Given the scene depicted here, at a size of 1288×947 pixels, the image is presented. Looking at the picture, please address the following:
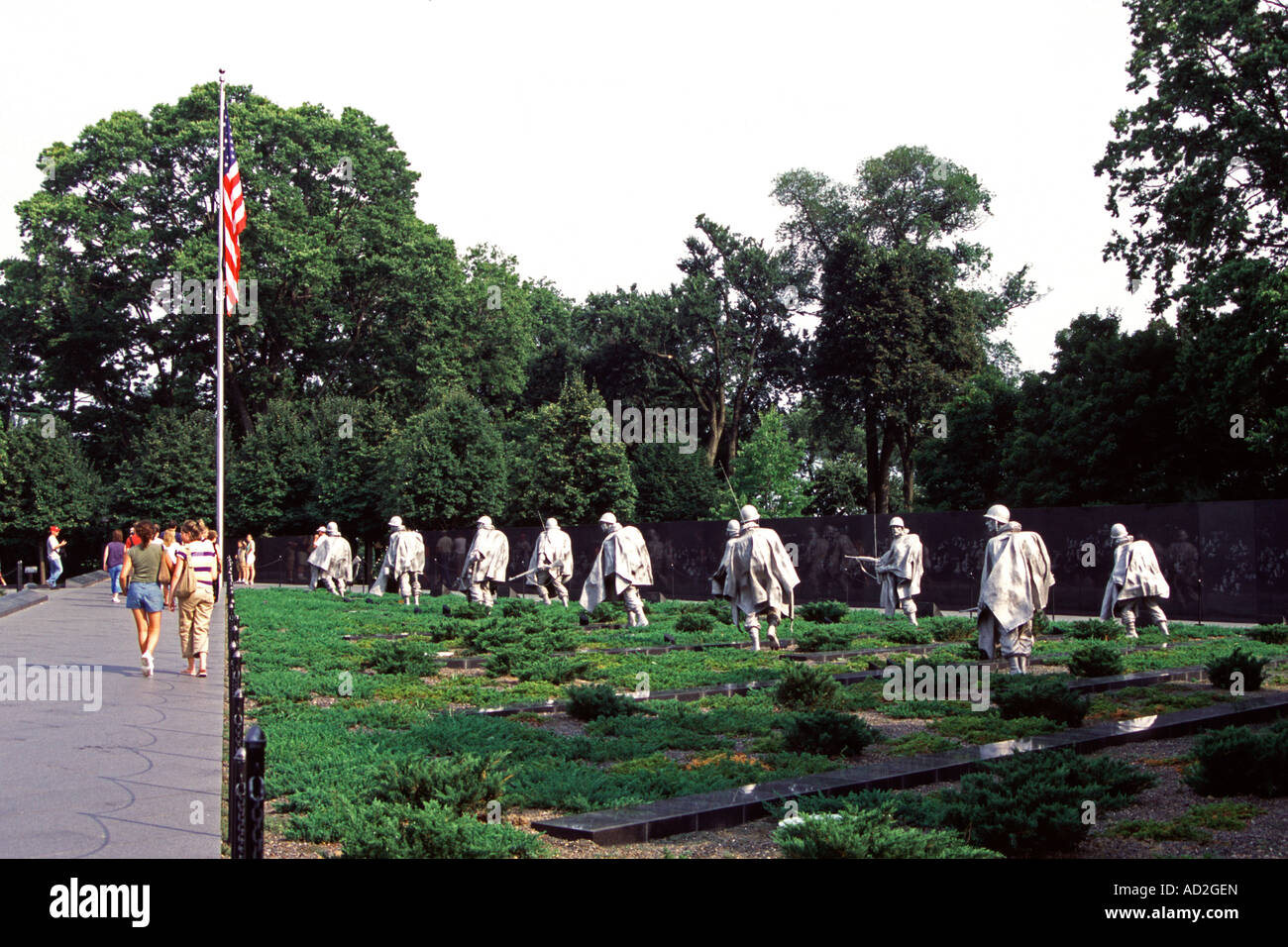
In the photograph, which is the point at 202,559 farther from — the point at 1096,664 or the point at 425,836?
the point at 1096,664

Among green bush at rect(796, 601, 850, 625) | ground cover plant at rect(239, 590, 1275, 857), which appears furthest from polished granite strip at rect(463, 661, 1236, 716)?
green bush at rect(796, 601, 850, 625)

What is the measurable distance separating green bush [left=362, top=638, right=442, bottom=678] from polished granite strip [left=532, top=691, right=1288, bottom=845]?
25.8 feet

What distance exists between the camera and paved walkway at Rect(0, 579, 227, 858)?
21.5ft

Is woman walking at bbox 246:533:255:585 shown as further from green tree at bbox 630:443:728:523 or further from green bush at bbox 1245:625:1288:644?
green bush at bbox 1245:625:1288:644

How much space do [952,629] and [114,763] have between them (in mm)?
15060

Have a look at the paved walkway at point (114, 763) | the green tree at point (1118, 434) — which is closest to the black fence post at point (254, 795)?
the paved walkway at point (114, 763)

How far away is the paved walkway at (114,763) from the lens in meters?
6.56

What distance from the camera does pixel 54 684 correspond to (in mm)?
13336

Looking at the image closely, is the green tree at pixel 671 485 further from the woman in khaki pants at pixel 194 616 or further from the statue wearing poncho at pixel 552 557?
the woman in khaki pants at pixel 194 616

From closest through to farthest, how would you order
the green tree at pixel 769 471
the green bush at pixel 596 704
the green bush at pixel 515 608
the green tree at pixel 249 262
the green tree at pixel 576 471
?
the green bush at pixel 596 704
the green bush at pixel 515 608
the green tree at pixel 576 471
the green tree at pixel 249 262
the green tree at pixel 769 471

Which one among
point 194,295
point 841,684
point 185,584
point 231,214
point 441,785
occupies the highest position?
point 194,295

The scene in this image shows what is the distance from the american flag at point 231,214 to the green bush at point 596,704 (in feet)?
52.7

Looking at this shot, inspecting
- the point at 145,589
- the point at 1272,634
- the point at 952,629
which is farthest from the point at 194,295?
the point at 1272,634
